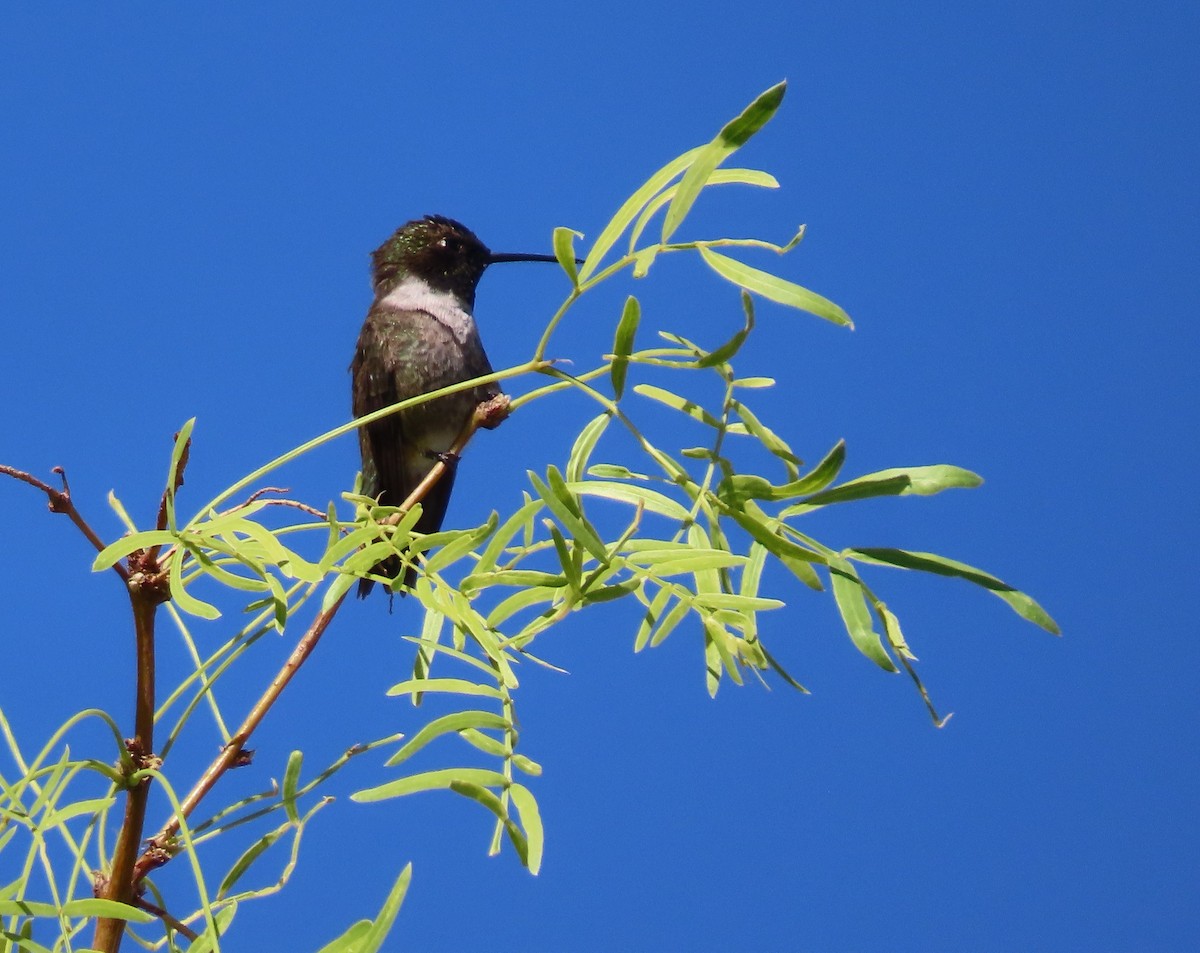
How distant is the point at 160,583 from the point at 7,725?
142 millimetres

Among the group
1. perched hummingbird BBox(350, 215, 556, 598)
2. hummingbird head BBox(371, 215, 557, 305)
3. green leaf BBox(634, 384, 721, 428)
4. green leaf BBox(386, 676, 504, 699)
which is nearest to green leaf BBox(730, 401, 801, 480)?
green leaf BBox(634, 384, 721, 428)

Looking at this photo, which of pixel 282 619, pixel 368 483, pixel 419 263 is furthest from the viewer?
pixel 419 263

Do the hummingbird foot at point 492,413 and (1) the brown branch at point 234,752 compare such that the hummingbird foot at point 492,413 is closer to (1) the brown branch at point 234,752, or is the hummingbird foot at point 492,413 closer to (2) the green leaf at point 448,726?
(1) the brown branch at point 234,752

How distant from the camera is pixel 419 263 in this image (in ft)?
10.3

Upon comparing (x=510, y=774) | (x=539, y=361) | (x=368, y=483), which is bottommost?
(x=510, y=774)

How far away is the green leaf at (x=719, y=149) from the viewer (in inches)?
25.7

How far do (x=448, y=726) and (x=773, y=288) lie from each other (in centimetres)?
30

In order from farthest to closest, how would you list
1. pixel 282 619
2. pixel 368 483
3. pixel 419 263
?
pixel 419 263 → pixel 368 483 → pixel 282 619

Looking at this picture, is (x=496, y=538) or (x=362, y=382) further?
(x=362, y=382)

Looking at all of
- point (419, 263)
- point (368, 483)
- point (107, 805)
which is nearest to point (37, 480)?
point (107, 805)

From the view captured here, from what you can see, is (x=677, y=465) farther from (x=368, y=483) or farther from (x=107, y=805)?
(x=368, y=483)

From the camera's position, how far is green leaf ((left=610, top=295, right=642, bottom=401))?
696 mm

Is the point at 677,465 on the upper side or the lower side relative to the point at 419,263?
lower

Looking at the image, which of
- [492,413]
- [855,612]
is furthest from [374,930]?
[492,413]
